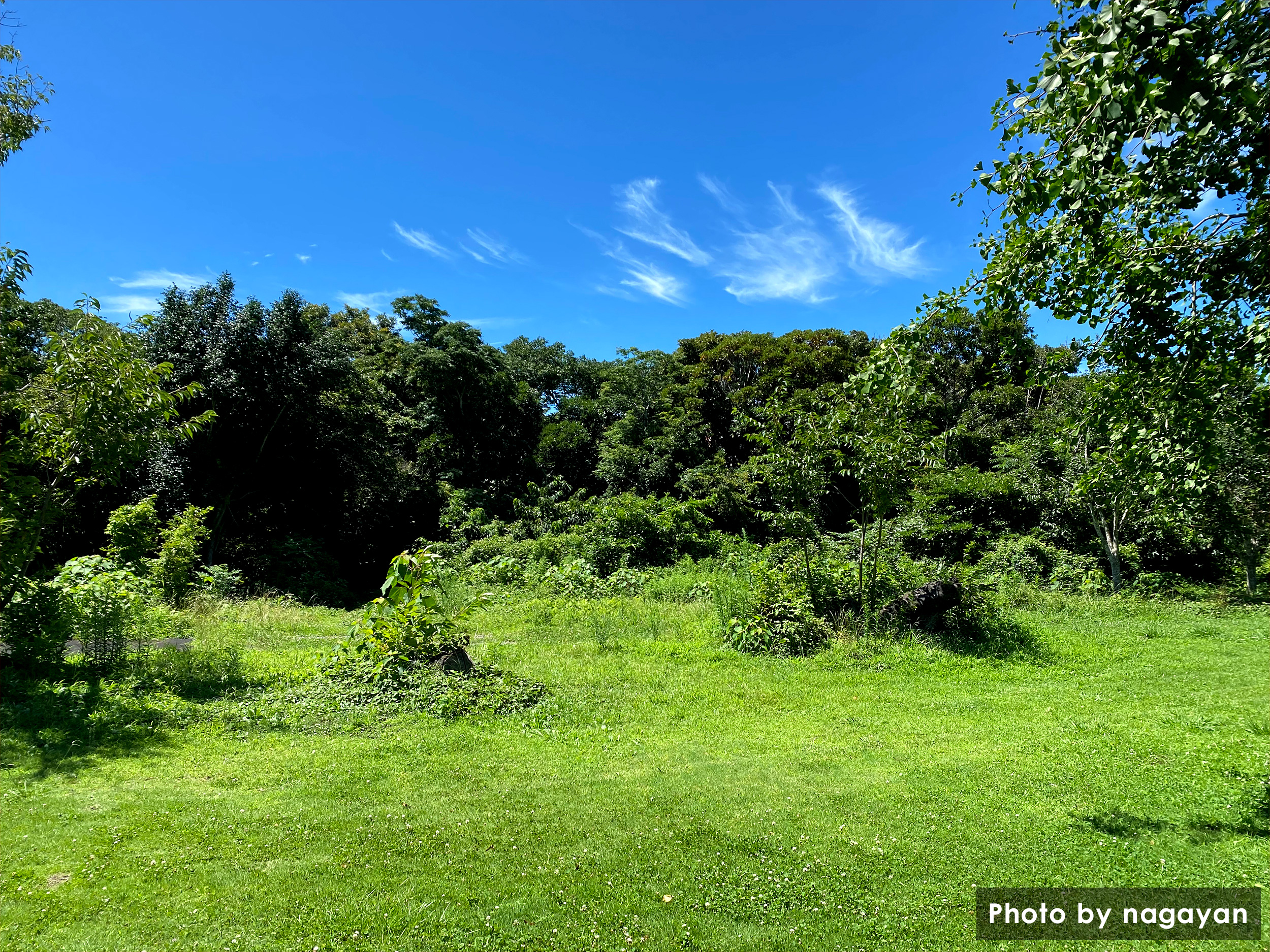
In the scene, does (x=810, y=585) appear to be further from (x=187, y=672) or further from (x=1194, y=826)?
(x=187, y=672)

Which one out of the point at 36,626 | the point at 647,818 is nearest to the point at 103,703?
the point at 36,626

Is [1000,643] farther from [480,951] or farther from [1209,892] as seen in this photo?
[480,951]

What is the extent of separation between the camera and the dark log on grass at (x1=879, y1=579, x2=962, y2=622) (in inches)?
409

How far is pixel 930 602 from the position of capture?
A: 34.1 ft

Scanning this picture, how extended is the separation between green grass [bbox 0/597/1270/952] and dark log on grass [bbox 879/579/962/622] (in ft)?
6.88

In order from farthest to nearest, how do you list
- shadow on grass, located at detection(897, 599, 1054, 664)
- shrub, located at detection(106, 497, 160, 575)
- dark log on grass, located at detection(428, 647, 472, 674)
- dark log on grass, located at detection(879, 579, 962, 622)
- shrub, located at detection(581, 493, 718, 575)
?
1. shrub, located at detection(581, 493, 718, 575)
2. shrub, located at detection(106, 497, 160, 575)
3. dark log on grass, located at detection(879, 579, 962, 622)
4. shadow on grass, located at detection(897, 599, 1054, 664)
5. dark log on grass, located at detection(428, 647, 472, 674)

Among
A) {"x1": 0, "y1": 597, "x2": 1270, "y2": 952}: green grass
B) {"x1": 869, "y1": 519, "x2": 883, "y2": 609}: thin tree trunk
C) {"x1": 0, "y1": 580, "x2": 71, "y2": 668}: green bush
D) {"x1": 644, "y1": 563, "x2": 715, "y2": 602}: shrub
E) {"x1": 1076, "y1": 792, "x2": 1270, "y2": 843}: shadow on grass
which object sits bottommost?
{"x1": 0, "y1": 597, "x2": 1270, "y2": 952}: green grass

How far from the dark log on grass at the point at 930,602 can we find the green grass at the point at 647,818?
6.88 feet

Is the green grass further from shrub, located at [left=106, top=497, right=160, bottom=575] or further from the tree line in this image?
shrub, located at [left=106, top=497, right=160, bottom=575]

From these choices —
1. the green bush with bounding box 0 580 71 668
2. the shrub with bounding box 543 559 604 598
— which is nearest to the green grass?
the green bush with bounding box 0 580 71 668

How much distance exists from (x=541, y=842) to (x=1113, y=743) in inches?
207

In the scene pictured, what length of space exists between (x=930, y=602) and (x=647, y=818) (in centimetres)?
736

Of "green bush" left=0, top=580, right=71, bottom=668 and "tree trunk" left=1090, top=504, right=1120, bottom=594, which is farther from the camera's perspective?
"tree trunk" left=1090, top=504, right=1120, bottom=594

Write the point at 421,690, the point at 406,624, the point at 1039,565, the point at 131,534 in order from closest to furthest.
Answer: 1. the point at 421,690
2. the point at 406,624
3. the point at 131,534
4. the point at 1039,565
